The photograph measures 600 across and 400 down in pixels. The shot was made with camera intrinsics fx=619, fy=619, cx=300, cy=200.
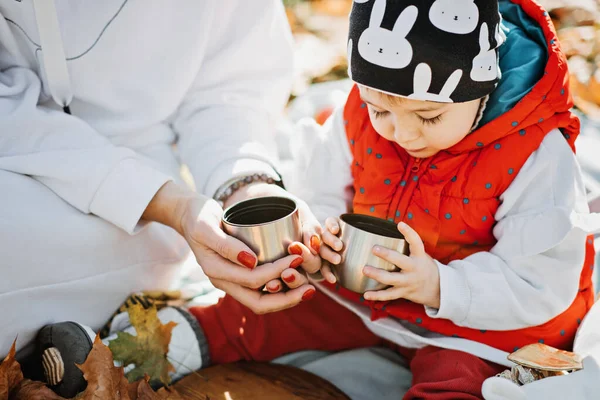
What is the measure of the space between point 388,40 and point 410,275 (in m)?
0.51

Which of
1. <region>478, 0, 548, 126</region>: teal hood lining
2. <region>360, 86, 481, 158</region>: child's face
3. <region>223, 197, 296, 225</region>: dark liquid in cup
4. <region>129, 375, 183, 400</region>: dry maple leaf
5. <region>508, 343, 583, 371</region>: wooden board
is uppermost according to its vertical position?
<region>478, 0, 548, 126</region>: teal hood lining

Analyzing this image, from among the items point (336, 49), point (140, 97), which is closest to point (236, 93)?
point (140, 97)

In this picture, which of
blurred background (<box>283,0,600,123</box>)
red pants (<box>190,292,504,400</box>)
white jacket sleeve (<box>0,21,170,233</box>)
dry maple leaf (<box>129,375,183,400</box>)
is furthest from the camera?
blurred background (<box>283,0,600,123</box>)

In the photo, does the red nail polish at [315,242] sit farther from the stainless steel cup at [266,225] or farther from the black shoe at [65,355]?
the black shoe at [65,355]

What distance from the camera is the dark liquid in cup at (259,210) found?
1400 millimetres

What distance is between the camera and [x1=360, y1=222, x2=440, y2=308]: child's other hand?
1.34 m

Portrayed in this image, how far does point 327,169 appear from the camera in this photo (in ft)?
5.80

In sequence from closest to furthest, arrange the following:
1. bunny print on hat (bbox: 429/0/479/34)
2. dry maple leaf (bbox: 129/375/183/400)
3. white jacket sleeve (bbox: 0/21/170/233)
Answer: bunny print on hat (bbox: 429/0/479/34)
dry maple leaf (bbox: 129/375/183/400)
white jacket sleeve (bbox: 0/21/170/233)

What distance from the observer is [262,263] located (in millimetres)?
1370

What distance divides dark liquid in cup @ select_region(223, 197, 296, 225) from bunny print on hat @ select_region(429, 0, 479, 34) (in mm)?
493

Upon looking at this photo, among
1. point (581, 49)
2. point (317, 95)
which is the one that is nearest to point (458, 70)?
point (317, 95)

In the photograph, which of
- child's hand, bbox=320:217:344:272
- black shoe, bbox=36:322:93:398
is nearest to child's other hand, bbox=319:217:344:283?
child's hand, bbox=320:217:344:272

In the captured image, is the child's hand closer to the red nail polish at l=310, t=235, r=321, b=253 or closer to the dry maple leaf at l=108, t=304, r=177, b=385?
the red nail polish at l=310, t=235, r=321, b=253

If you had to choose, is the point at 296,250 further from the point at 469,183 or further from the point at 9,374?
the point at 9,374
